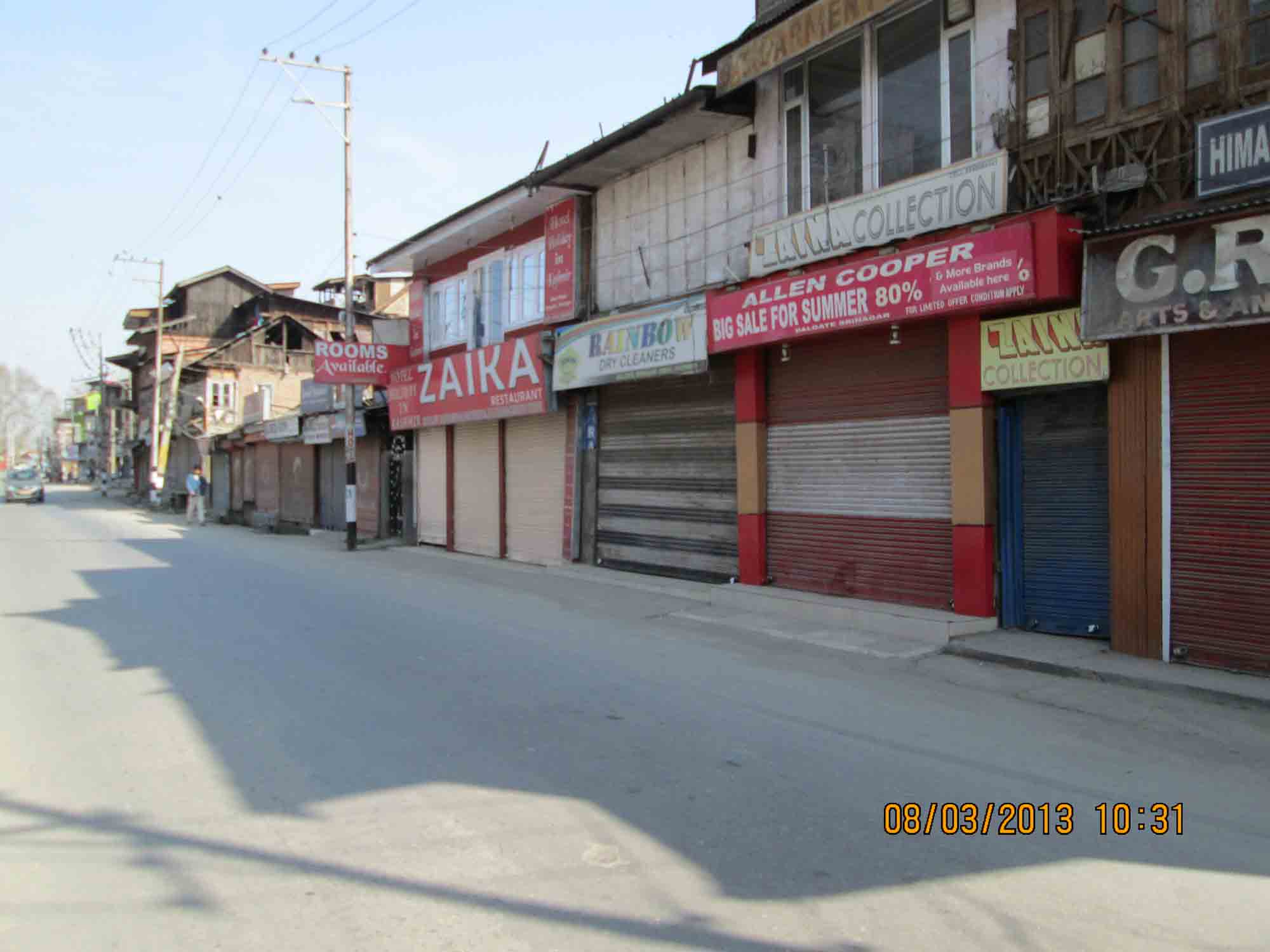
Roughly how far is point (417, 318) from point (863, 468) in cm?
1510

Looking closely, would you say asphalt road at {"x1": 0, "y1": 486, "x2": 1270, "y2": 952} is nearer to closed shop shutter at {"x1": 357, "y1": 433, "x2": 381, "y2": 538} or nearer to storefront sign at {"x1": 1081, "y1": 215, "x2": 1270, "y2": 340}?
storefront sign at {"x1": 1081, "y1": 215, "x2": 1270, "y2": 340}

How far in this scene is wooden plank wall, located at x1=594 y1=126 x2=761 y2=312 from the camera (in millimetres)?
13523

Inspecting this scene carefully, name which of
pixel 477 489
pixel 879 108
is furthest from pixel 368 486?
pixel 879 108

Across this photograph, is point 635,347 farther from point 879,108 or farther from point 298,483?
point 298,483

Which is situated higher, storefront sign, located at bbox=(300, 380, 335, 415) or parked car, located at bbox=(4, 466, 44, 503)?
storefront sign, located at bbox=(300, 380, 335, 415)

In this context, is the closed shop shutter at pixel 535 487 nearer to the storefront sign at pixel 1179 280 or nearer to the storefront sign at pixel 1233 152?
the storefront sign at pixel 1179 280

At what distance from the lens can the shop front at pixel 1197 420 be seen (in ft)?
24.7

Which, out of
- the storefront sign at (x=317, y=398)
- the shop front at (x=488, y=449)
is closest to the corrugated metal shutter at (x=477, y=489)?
the shop front at (x=488, y=449)

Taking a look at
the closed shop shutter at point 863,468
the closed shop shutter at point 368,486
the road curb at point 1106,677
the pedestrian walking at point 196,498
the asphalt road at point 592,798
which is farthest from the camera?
the pedestrian walking at point 196,498

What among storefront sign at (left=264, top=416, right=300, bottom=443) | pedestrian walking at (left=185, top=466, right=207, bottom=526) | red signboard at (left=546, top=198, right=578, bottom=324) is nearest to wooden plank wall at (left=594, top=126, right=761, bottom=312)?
red signboard at (left=546, top=198, right=578, bottom=324)

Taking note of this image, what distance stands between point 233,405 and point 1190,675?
48948 millimetres

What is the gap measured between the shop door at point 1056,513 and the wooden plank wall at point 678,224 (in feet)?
16.4

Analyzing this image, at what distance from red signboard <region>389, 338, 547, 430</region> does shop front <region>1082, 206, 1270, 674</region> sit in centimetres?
1070
